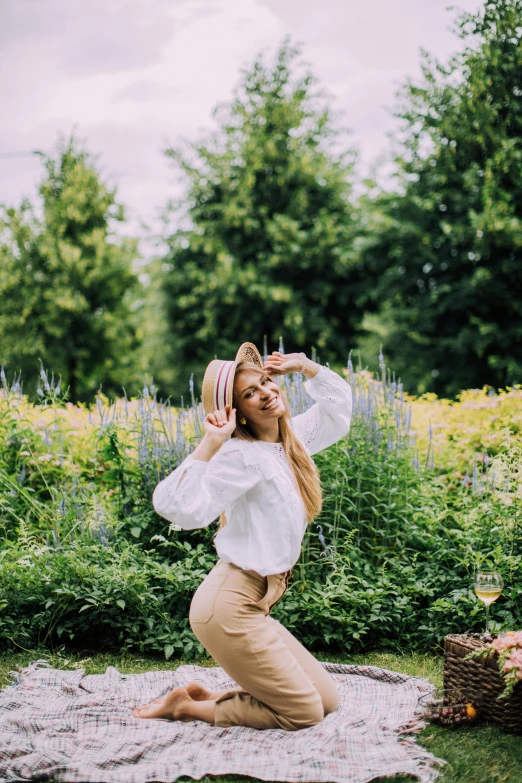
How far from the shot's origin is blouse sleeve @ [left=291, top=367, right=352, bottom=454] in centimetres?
316

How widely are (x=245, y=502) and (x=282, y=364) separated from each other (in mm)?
631

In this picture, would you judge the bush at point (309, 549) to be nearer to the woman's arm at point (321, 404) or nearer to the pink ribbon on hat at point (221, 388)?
the woman's arm at point (321, 404)

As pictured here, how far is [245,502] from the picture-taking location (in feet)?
9.08

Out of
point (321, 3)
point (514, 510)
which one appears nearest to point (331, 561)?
point (514, 510)

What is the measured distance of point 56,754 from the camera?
2.60 meters

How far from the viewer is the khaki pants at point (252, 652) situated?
267cm

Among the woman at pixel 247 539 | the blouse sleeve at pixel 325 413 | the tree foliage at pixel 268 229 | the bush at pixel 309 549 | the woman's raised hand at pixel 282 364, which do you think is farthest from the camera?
the tree foliage at pixel 268 229

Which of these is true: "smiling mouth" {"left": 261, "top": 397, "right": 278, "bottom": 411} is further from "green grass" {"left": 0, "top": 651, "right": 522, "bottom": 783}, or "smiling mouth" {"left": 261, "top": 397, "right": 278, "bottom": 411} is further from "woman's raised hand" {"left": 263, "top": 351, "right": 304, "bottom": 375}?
"green grass" {"left": 0, "top": 651, "right": 522, "bottom": 783}

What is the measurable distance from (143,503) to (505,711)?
99.9 inches

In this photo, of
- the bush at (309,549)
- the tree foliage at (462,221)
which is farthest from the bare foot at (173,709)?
the tree foliage at (462,221)

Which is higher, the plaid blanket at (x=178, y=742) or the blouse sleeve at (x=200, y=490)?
the blouse sleeve at (x=200, y=490)

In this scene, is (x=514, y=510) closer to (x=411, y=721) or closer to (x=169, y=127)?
(x=411, y=721)

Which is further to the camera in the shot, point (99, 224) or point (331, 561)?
point (99, 224)

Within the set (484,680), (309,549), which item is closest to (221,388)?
(484,680)
